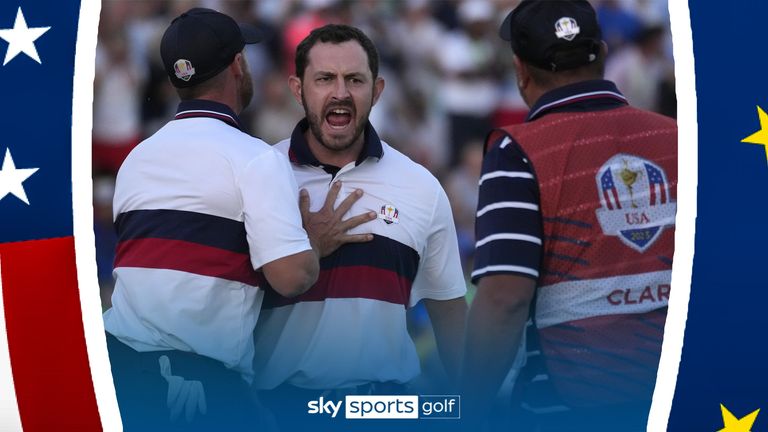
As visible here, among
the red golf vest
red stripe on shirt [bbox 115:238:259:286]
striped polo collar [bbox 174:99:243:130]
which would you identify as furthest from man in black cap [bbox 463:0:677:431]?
striped polo collar [bbox 174:99:243:130]

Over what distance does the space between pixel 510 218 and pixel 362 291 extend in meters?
0.53

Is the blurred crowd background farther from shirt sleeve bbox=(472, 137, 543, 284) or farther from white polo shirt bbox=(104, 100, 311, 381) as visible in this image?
shirt sleeve bbox=(472, 137, 543, 284)

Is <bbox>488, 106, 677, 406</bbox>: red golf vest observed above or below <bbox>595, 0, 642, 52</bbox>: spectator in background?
below

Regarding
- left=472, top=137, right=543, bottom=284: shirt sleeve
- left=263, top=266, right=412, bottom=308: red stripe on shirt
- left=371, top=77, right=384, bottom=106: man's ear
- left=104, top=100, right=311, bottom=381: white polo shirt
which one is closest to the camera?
left=472, top=137, right=543, bottom=284: shirt sleeve

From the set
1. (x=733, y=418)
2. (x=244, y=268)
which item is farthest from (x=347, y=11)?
(x=733, y=418)

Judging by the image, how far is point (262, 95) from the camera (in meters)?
2.73

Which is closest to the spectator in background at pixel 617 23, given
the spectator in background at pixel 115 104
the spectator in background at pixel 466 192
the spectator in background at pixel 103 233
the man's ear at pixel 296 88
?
the spectator in background at pixel 466 192

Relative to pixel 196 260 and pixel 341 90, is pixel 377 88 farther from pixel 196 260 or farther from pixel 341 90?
pixel 196 260

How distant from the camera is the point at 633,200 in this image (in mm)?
2355

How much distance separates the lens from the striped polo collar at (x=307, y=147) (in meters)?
2.68

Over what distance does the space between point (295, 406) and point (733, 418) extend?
3.77 ft

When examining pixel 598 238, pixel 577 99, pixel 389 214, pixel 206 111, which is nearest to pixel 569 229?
pixel 598 238

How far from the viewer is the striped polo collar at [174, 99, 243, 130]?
2.62m

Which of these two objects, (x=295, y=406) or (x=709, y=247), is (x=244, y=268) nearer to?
(x=295, y=406)
